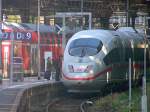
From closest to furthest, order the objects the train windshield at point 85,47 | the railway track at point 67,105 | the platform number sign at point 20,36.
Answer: the railway track at point 67,105, the train windshield at point 85,47, the platform number sign at point 20,36

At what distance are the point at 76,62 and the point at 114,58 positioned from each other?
208cm

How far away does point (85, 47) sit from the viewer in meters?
26.3

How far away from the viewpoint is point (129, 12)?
4853 centimetres

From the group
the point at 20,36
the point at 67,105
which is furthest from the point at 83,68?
the point at 20,36

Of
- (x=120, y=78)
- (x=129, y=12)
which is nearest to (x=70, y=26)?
(x=129, y=12)

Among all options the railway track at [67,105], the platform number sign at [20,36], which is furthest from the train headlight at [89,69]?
the platform number sign at [20,36]

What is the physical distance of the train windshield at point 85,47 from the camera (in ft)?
85.4

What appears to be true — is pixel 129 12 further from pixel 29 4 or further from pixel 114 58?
pixel 114 58

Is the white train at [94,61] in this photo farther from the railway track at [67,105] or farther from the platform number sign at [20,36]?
the platform number sign at [20,36]

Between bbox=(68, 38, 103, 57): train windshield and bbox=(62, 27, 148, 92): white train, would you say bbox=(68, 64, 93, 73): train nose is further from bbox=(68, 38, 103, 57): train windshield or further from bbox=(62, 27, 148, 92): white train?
bbox=(68, 38, 103, 57): train windshield

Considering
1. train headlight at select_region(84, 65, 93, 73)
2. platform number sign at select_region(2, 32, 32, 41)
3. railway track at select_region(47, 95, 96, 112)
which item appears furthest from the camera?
platform number sign at select_region(2, 32, 32, 41)

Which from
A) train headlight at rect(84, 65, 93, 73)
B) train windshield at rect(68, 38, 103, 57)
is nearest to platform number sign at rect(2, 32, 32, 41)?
train windshield at rect(68, 38, 103, 57)

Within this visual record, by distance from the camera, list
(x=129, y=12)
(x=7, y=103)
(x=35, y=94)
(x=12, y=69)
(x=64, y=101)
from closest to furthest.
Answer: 1. (x=7, y=103)
2. (x=35, y=94)
3. (x=64, y=101)
4. (x=12, y=69)
5. (x=129, y=12)

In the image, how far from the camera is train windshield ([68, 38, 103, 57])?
2602 cm
